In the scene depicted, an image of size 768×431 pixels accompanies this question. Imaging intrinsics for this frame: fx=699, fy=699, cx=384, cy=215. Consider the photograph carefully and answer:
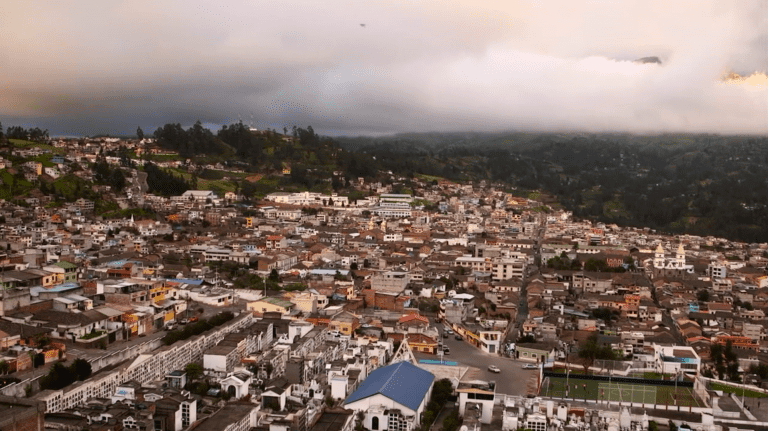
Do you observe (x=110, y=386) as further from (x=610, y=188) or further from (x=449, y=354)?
(x=610, y=188)

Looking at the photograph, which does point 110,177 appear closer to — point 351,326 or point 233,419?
point 351,326

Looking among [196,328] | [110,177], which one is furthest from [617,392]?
[110,177]

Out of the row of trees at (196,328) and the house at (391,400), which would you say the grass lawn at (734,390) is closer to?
the house at (391,400)

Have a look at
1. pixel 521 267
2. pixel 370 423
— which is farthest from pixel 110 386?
pixel 521 267

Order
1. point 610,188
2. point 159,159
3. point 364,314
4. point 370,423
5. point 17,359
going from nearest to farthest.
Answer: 1. point 370,423
2. point 17,359
3. point 364,314
4. point 159,159
5. point 610,188

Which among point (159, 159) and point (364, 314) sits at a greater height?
point (159, 159)

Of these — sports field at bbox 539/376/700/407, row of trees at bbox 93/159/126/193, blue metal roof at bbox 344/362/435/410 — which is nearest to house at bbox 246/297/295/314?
blue metal roof at bbox 344/362/435/410

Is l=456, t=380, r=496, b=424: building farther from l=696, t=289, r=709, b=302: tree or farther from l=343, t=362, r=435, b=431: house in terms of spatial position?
l=696, t=289, r=709, b=302: tree

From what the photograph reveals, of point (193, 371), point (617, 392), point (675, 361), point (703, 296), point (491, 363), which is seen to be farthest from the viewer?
point (703, 296)
